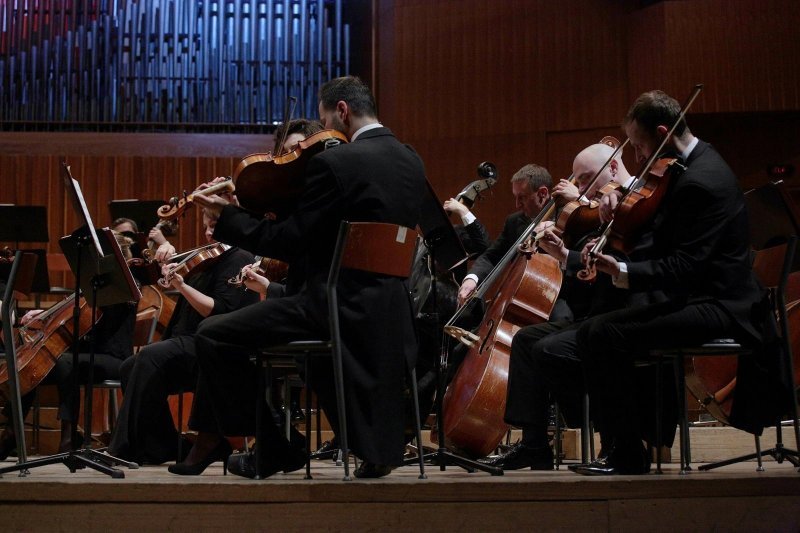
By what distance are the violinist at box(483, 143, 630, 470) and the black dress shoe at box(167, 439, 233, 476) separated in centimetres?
107

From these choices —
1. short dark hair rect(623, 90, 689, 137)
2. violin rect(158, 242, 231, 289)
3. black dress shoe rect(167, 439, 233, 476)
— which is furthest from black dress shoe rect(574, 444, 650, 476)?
violin rect(158, 242, 231, 289)

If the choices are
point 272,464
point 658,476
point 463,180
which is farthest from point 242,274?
point 463,180

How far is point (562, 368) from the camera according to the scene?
3.55 meters

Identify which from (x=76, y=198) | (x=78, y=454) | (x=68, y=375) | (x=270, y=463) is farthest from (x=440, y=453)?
(x=68, y=375)

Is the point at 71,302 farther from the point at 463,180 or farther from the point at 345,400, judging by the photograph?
the point at 463,180

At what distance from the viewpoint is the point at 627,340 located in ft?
10.2

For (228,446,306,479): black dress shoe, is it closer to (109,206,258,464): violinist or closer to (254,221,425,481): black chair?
(254,221,425,481): black chair

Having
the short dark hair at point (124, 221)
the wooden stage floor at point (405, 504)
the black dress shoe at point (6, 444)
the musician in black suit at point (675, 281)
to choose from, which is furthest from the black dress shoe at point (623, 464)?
the short dark hair at point (124, 221)

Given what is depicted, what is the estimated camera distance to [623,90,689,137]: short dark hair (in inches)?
126

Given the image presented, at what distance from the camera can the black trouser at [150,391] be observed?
4.39 m

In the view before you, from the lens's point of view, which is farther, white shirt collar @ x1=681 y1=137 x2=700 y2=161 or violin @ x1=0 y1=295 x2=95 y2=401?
violin @ x1=0 y1=295 x2=95 y2=401

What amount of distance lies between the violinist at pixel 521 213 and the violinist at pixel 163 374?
43.6 inches

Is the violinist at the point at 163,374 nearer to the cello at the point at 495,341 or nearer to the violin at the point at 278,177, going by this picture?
the cello at the point at 495,341

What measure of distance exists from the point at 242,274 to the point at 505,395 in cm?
122
